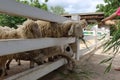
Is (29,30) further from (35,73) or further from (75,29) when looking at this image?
(75,29)

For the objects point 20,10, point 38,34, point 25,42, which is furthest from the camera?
point 38,34

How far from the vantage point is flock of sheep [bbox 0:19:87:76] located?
334cm

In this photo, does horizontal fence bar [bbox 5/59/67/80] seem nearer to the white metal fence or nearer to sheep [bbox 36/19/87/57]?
the white metal fence

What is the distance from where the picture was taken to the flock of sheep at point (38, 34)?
11.0 ft

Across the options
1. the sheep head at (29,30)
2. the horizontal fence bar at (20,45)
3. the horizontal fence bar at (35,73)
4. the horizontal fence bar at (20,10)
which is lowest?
the horizontal fence bar at (35,73)

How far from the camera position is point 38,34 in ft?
11.3

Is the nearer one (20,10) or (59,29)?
(20,10)

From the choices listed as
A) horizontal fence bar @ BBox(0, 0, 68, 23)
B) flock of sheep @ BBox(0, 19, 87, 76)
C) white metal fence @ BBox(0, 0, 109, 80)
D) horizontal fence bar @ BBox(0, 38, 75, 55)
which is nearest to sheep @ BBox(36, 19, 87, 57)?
flock of sheep @ BBox(0, 19, 87, 76)

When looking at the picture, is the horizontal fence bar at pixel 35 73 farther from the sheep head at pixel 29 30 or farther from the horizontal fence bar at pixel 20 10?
the horizontal fence bar at pixel 20 10

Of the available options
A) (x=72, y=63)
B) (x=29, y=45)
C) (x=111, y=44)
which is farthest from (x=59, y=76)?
(x=111, y=44)

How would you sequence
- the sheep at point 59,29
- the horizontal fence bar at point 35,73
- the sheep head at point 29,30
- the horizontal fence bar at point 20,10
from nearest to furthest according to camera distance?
the horizontal fence bar at point 20,10
the horizontal fence bar at point 35,73
the sheep head at point 29,30
the sheep at point 59,29

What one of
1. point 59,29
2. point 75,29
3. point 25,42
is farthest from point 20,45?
point 75,29

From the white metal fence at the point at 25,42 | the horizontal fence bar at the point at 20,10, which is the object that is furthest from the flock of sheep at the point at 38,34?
the horizontal fence bar at the point at 20,10

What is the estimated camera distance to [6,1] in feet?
7.05
